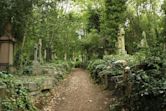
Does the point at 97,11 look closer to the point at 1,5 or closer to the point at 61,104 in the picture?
the point at 1,5

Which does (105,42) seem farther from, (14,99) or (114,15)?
(14,99)

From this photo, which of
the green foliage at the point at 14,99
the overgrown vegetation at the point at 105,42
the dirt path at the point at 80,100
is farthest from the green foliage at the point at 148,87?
the green foliage at the point at 14,99

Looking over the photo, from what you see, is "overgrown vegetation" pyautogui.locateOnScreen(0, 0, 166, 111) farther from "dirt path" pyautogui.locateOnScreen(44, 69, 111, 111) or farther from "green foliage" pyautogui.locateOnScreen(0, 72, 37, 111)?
"dirt path" pyautogui.locateOnScreen(44, 69, 111, 111)

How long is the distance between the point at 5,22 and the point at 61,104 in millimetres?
6898

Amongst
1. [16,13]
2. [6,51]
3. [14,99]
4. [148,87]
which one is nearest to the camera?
[148,87]

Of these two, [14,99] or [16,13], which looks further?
[16,13]

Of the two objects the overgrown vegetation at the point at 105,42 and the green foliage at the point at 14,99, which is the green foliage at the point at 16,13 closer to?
the overgrown vegetation at the point at 105,42

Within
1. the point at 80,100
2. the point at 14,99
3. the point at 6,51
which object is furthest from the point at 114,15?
the point at 14,99

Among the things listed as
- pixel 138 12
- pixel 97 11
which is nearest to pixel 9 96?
pixel 97 11

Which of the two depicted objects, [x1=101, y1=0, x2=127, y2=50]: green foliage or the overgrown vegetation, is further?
[x1=101, y1=0, x2=127, y2=50]: green foliage

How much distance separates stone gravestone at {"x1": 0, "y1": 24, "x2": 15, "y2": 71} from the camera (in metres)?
15.5

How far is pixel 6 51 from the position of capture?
15.7 meters

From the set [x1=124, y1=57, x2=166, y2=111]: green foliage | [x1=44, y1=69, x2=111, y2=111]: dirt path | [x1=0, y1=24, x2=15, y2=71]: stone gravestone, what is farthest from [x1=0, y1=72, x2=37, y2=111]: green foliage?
[x1=0, y1=24, x2=15, y2=71]: stone gravestone

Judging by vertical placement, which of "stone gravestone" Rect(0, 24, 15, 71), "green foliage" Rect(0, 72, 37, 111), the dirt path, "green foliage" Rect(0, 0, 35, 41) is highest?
"green foliage" Rect(0, 0, 35, 41)
